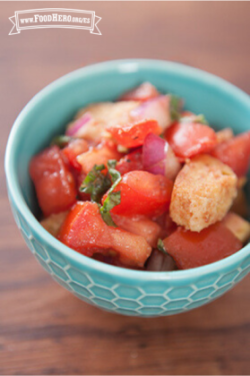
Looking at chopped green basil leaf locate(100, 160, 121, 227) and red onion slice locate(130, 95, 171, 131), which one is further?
red onion slice locate(130, 95, 171, 131)

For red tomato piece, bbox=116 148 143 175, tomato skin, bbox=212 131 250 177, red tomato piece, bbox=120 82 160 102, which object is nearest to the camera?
red tomato piece, bbox=116 148 143 175

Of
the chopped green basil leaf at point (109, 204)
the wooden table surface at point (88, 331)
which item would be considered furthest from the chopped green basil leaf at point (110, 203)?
the wooden table surface at point (88, 331)

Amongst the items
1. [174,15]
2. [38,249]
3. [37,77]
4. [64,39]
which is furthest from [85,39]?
[38,249]

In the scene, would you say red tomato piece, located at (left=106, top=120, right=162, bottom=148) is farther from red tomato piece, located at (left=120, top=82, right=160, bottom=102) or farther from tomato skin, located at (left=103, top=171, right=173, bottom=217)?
red tomato piece, located at (left=120, top=82, right=160, bottom=102)

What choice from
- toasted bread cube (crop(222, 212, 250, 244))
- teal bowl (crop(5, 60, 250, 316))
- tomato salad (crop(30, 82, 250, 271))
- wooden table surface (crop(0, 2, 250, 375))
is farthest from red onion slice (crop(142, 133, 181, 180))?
wooden table surface (crop(0, 2, 250, 375))

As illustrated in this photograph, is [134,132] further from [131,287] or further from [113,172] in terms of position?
[131,287]

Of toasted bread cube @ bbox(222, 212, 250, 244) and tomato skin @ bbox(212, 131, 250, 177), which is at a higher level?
tomato skin @ bbox(212, 131, 250, 177)

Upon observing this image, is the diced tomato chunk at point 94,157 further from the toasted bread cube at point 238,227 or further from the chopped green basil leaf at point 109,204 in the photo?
the toasted bread cube at point 238,227
